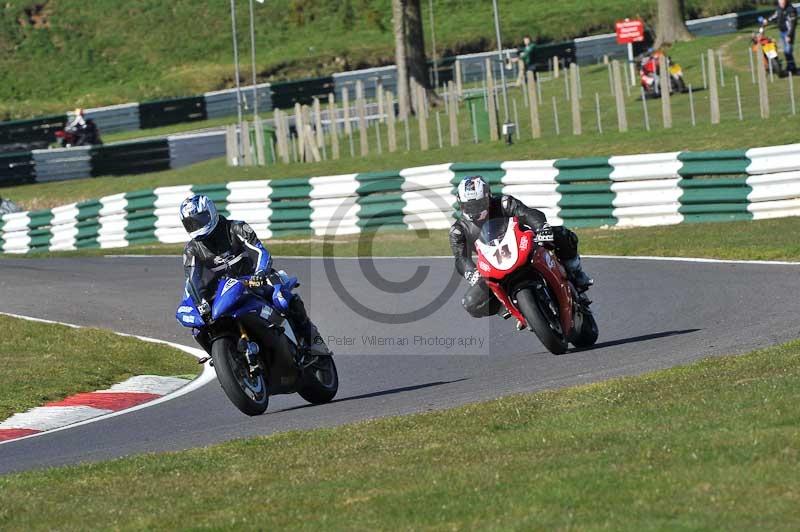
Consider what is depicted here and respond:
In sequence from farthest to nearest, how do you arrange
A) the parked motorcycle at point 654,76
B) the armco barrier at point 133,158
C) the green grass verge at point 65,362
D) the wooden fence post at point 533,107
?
the armco barrier at point 133,158 → the parked motorcycle at point 654,76 → the wooden fence post at point 533,107 → the green grass verge at point 65,362

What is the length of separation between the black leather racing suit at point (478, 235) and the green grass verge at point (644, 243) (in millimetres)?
5511

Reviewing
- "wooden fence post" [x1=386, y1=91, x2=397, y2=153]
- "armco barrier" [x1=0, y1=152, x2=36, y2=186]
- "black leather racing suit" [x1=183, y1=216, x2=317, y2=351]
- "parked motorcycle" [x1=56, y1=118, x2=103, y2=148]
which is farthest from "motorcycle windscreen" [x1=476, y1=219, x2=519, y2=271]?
"parked motorcycle" [x1=56, y1=118, x2=103, y2=148]

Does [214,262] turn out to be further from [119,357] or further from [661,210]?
[661,210]

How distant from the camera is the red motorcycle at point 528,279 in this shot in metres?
10.7

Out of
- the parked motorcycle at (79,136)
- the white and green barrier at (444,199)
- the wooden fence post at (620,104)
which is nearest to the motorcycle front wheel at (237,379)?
the white and green barrier at (444,199)

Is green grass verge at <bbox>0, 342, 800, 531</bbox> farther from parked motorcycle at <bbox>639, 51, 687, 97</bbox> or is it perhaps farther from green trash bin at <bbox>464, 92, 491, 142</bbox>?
parked motorcycle at <bbox>639, 51, 687, 97</bbox>

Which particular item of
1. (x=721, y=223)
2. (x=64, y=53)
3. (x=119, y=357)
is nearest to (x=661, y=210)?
(x=721, y=223)

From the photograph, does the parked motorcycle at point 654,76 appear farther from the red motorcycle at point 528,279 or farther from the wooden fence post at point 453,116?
the red motorcycle at point 528,279

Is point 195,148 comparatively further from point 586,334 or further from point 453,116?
point 586,334

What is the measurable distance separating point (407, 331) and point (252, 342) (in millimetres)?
4373

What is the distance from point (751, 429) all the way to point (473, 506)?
1.72 meters

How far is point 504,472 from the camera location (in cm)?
662

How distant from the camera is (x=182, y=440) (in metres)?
9.09

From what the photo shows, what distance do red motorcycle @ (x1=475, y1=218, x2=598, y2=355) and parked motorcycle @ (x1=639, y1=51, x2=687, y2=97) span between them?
1947 centimetres
